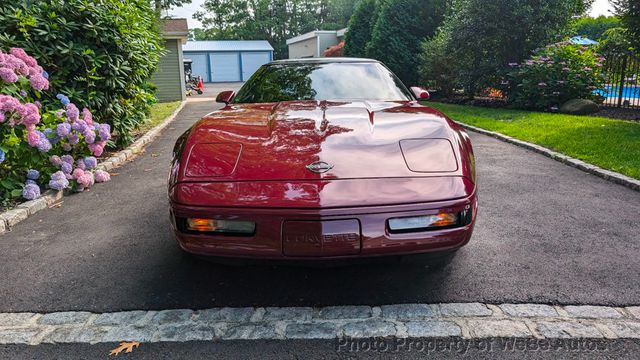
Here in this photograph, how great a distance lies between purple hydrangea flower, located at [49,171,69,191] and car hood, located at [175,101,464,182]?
8.10 feet

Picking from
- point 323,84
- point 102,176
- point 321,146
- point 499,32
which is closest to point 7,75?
point 102,176

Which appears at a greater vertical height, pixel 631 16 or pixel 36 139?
pixel 631 16

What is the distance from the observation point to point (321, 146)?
254 centimetres

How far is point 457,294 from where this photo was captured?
2.62m

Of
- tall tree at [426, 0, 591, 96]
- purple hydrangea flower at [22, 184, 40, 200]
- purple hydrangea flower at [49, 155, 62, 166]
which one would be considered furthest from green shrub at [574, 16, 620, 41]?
purple hydrangea flower at [22, 184, 40, 200]

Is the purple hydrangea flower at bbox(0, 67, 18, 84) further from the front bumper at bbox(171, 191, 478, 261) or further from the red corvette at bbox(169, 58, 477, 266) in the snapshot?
the front bumper at bbox(171, 191, 478, 261)

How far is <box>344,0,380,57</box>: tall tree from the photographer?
76.0ft

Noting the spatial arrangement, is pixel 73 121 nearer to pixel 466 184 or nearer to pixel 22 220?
pixel 22 220

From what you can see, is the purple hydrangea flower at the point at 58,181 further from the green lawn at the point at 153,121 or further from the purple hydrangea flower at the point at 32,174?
the green lawn at the point at 153,121

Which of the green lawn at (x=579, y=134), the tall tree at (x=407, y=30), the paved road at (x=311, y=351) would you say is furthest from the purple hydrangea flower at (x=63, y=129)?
the tall tree at (x=407, y=30)

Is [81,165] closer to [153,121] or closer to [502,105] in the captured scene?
[153,121]

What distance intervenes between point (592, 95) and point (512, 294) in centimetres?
984

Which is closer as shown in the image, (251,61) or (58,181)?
(58,181)

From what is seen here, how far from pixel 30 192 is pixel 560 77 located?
35.1 ft
